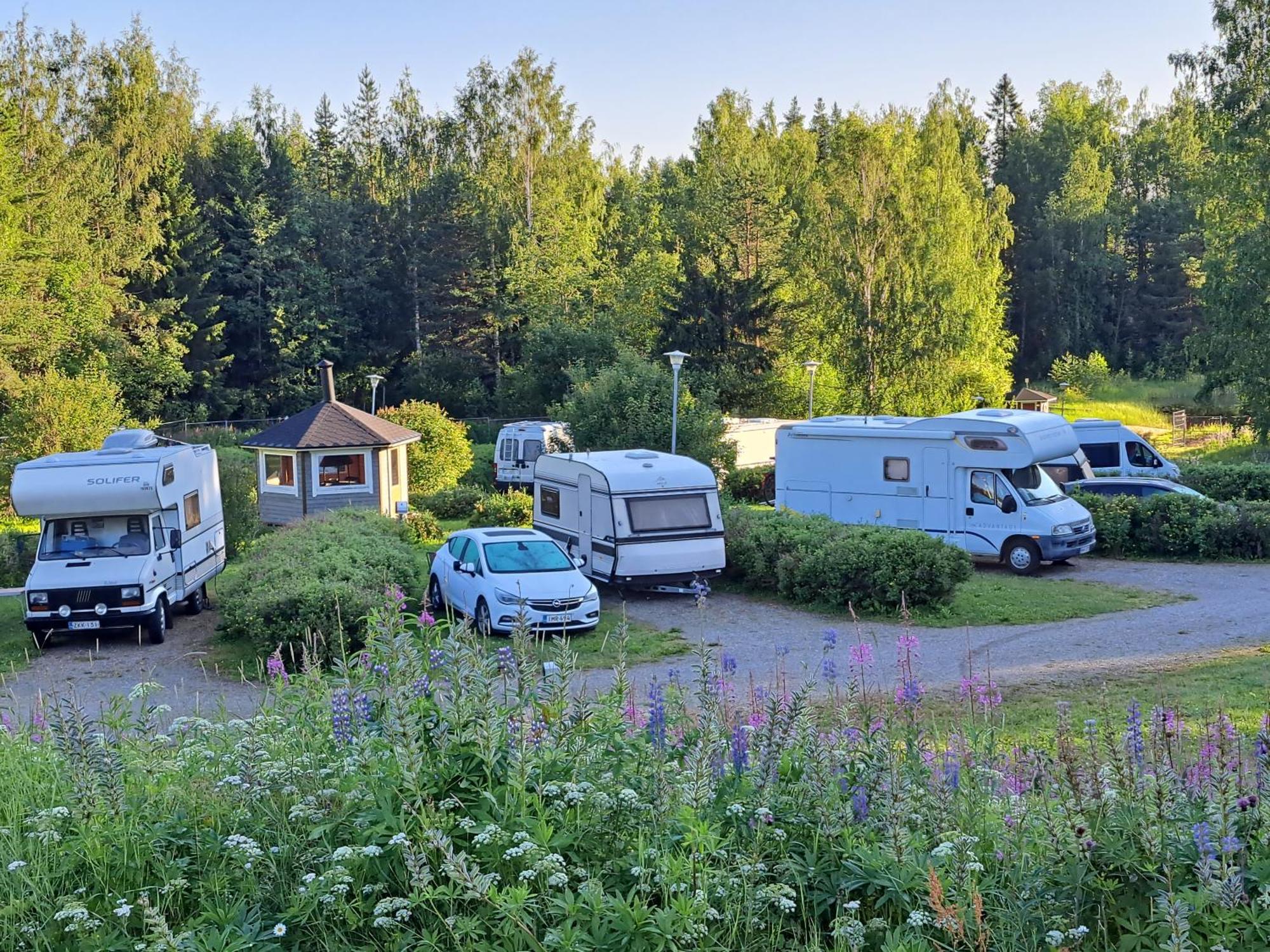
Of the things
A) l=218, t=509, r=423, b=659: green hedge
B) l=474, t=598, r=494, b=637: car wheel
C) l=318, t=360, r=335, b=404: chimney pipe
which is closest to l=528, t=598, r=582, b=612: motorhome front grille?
l=474, t=598, r=494, b=637: car wheel

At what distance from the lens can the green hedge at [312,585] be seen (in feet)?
43.1

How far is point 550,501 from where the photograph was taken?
779 inches

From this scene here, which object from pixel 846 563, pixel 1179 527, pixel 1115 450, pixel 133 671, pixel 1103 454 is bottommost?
pixel 133 671

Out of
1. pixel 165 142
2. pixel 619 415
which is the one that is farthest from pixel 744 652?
pixel 165 142

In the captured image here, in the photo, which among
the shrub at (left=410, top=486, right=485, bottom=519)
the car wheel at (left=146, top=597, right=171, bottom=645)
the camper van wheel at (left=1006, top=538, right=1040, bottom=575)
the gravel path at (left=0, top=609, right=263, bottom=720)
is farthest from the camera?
the shrub at (left=410, top=486, right=485, bottom=519)

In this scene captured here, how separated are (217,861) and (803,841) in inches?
89.0

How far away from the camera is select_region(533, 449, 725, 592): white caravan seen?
17266mm

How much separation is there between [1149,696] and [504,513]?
18.0 meters

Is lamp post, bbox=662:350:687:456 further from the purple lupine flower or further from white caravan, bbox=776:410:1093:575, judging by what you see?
the purple lupine flower

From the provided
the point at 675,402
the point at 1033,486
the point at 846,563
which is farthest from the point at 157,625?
the point at 1033,486

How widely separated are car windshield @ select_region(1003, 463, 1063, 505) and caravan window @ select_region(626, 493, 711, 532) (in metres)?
5.63

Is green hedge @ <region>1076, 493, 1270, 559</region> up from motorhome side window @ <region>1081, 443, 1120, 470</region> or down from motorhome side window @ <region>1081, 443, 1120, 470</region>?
down

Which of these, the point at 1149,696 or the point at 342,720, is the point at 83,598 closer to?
the point at 342,720

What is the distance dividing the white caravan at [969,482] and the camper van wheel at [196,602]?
11417mm
